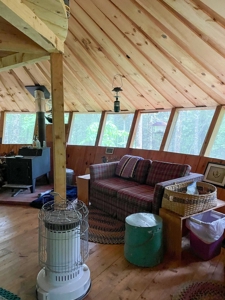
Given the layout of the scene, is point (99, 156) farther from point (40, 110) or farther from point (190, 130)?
point (190, 130)

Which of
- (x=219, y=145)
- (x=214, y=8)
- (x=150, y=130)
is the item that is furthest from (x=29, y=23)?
(x=150, y=130)

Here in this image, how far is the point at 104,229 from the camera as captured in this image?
306 cm

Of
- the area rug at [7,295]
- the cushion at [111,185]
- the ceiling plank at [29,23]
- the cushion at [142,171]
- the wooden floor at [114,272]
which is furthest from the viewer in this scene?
the cushion at [142,171]

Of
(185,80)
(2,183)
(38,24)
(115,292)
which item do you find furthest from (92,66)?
(115,292)

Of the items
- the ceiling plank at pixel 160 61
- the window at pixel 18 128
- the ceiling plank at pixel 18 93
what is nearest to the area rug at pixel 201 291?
the ceiling plank at pixel 160 61

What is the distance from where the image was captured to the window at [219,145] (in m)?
3.81

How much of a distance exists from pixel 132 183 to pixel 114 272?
65.5 inches

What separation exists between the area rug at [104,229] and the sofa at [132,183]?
0.35 ft

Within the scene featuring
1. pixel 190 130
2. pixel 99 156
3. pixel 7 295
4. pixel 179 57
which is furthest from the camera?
pixel 99 156

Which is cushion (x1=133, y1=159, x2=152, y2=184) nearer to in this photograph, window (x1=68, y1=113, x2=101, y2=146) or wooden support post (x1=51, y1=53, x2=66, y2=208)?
wooden support post (x1=51, y1=53, x2=66, y2=208)

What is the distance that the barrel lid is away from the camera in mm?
2328

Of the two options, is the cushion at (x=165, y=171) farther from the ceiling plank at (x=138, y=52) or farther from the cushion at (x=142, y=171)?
the ceiling plank at (x=138, y=52)

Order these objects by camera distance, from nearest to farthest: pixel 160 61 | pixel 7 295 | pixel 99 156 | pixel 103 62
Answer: pixel 7 295 < pixel 160 61 < pixel 103 62 < pixel 99 156

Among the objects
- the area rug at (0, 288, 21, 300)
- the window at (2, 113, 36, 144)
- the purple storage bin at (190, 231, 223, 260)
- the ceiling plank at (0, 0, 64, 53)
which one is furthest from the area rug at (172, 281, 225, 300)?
the window at (2, 113, 36, 144)
